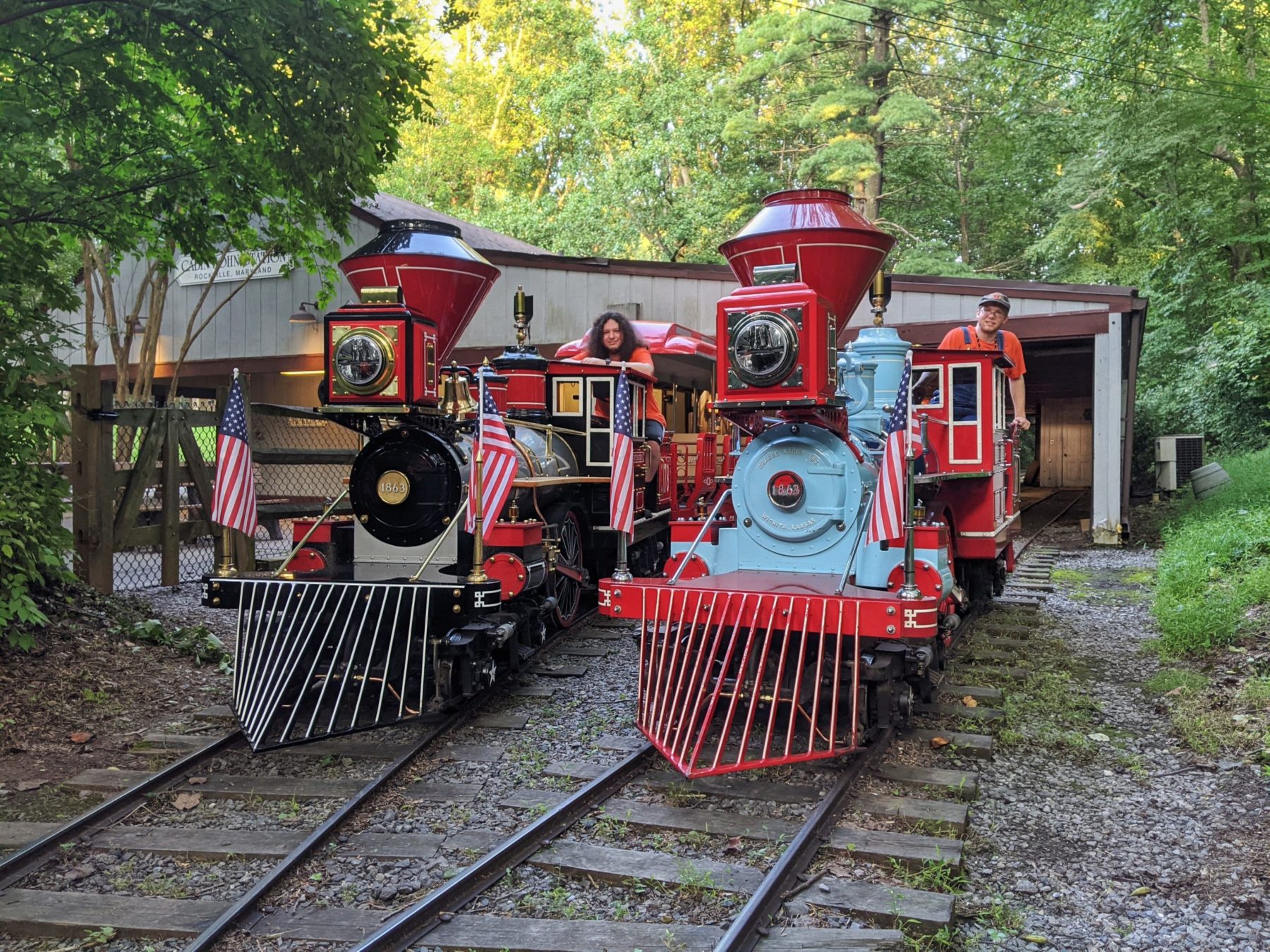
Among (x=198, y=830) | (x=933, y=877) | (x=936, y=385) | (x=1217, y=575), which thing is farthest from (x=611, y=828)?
(x=1217, y=575)

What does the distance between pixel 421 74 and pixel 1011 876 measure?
5.73 meters

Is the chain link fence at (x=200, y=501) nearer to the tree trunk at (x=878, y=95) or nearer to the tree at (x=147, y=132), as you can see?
the tree at (x=147, y=132)

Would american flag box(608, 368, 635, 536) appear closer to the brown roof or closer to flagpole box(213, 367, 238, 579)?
flagpole box(213, 367, 238, 579)

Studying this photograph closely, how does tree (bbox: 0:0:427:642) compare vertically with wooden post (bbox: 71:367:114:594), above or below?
above

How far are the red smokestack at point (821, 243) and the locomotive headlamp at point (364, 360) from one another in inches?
95.1

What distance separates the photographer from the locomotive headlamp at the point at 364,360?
5184 millimetres

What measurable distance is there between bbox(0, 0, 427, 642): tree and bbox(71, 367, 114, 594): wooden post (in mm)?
923

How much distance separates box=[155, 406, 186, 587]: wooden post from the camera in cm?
782

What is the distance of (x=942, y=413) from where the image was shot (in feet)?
19.8

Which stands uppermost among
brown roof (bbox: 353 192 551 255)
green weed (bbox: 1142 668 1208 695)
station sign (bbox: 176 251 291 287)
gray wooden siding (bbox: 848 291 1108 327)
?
brown roof (bbox: 353 192 551 255)

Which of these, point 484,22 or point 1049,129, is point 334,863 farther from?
point 484,22

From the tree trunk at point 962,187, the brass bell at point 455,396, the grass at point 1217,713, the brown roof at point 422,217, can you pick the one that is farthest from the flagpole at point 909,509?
the tree trunk at point 962,187

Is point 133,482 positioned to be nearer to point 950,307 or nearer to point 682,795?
point 682,795

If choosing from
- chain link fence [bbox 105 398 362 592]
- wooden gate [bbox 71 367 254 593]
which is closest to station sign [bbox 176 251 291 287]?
chain link fence [bbox 105 398 362 592]
